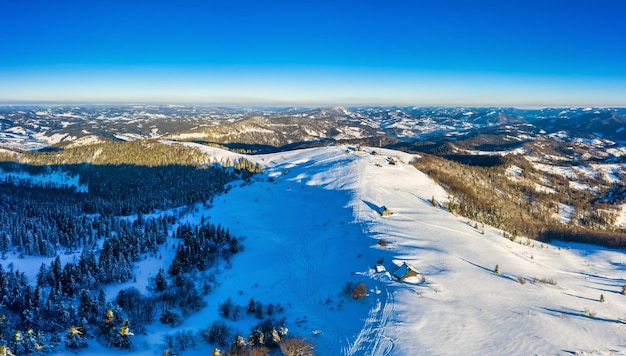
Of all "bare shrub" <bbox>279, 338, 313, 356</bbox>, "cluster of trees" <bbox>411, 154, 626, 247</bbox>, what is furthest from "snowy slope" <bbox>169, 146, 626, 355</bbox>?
"cluster of trees" <bbox>411, 154, 626, 247</bbox>

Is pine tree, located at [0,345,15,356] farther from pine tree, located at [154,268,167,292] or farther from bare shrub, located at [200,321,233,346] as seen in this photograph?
pine tree, located at [154,268,167,292]

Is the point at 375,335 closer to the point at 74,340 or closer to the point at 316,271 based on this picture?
the point at 316,271

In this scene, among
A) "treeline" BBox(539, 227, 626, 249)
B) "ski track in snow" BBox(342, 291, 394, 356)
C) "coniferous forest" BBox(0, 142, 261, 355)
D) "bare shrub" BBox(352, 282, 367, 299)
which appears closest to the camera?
"ski track in snow" BBox(342, 291, 394, 356)

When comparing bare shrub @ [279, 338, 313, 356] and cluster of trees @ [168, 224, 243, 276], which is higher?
bare shrub @ [279, 338, 313, 356]

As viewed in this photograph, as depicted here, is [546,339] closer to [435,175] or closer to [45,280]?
[45,280]

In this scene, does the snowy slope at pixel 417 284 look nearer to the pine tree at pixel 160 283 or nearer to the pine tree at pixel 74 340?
the pine tree at pixel 160 283

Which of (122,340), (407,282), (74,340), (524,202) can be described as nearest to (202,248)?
(122,340)

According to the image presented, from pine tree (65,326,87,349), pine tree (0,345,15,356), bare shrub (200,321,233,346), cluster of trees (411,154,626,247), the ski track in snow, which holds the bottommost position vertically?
cluster of trees (411,154,626,247)
